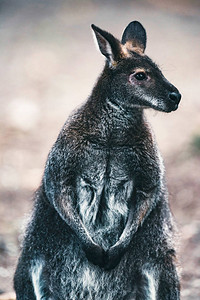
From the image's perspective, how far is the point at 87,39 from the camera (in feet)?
60.5

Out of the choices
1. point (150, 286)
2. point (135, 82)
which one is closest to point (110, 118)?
point (135, 82)

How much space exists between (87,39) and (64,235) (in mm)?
13369

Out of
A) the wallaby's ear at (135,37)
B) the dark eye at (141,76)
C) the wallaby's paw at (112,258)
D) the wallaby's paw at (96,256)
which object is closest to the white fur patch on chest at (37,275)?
the wallaby's paw at (96,256)

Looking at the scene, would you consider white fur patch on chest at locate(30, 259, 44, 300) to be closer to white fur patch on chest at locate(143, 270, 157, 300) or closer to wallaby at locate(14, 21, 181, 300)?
wallaby at locate(14, 21, 181, 300)

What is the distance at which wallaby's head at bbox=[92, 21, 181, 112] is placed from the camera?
5418 millimetres

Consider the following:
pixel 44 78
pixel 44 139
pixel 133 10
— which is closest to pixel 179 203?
pixel 44 139

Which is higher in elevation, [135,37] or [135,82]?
[135,37]

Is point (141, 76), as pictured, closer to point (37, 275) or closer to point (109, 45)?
point (109, 45)

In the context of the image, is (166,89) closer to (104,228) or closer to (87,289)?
(104,228)

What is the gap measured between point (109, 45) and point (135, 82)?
1.18ft

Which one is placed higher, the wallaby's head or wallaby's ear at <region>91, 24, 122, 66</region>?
wallaby's ear at <region>91, 24, 122, 66</region>

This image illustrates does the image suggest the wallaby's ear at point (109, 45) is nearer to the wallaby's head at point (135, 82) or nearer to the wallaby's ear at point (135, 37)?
the wallaby's head at point (135, 82)

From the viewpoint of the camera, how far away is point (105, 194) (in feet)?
18.0

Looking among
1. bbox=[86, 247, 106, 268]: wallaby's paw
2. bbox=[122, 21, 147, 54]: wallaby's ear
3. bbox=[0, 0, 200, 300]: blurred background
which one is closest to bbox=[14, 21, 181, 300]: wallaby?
bbox=[86, 247, 106, 268]: wallaby's paw
